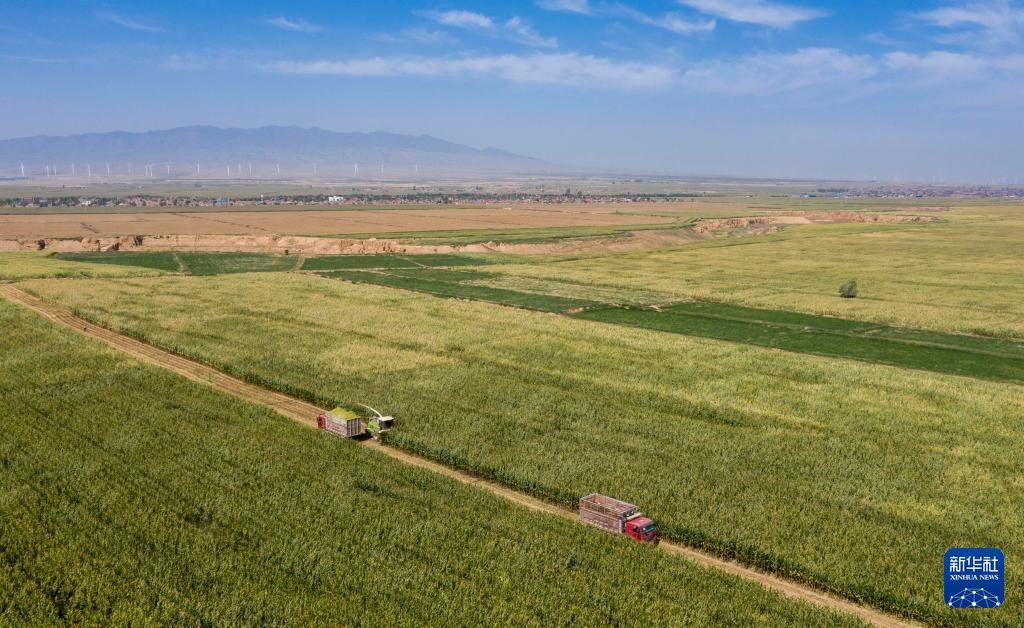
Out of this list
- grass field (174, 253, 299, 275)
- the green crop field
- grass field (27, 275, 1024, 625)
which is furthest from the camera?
the green crop field

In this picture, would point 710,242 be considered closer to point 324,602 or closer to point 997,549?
point 997,549

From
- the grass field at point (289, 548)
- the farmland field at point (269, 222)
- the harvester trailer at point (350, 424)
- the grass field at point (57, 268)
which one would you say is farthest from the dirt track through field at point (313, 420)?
the farmland field at point (269, 222)

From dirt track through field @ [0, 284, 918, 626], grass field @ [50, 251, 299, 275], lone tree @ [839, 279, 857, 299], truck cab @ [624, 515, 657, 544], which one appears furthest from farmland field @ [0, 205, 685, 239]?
truck cab @ [624, 515, 657, 544]

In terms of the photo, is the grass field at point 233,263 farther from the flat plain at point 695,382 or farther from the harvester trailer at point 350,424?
the harvester trailer at point 350,424

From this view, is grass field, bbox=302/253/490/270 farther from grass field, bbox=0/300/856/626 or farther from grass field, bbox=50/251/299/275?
grass field, bbox=0/300/856/626

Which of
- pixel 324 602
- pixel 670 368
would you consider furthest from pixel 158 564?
pixel 670 368

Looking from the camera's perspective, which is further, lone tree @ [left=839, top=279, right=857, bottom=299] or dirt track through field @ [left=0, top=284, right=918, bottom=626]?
lone tree @ [left=839, top=279, right=857, bottom=299]

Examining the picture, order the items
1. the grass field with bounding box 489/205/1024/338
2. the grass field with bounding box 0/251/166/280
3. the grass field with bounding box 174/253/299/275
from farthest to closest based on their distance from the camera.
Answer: the grass field with bounding box 174/253/299/275 < the grass field with bounding box 0/251/166/280 < the grass field with bounding box 489/205/1024/338

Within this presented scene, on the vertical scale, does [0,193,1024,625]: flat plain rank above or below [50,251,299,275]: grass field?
below
